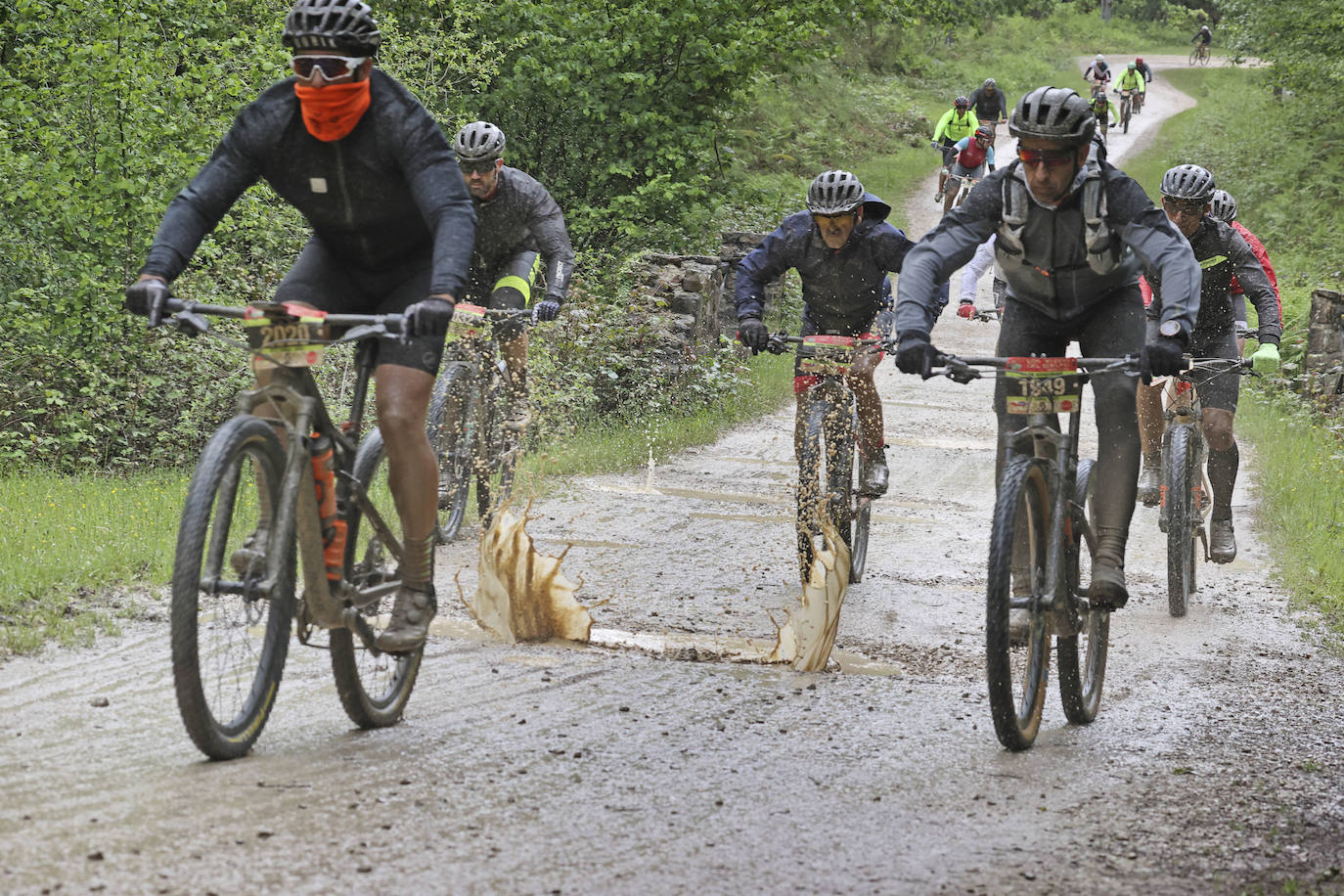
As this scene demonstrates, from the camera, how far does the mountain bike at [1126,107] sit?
40938 millimetres

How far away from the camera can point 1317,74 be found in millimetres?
29188

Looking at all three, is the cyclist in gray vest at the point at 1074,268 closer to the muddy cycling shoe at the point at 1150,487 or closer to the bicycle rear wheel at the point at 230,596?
the bicycle rear wheel at the point at 230,596

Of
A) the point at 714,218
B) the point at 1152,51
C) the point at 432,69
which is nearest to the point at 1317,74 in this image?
the point at 714,218

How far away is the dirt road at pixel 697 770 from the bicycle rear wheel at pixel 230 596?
0.16m

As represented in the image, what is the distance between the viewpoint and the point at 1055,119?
534cm

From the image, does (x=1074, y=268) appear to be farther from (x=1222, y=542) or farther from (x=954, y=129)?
(x=954, y=129)

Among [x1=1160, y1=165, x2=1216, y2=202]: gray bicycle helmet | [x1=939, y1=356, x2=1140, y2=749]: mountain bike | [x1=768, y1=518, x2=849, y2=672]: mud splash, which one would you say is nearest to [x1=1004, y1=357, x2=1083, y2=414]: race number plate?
[x1=939, y1=356, x2=1140, y2=749]: mountain bike

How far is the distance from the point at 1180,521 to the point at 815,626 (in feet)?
9.21

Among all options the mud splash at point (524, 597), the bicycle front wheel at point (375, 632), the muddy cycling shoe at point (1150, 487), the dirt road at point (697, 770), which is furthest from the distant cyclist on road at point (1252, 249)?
the bicycle front wheel at point (375, 632)

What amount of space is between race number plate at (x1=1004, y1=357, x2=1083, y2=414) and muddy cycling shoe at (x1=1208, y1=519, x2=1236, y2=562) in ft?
13.8

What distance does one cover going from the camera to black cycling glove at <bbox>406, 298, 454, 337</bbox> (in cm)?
445

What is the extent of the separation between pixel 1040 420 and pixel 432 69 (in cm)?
1324

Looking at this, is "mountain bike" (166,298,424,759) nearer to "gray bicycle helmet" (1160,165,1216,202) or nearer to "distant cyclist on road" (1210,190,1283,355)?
"gray bicycle helmet" (1160,165,1216,202)

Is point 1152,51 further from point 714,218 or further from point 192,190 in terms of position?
point 192,190
